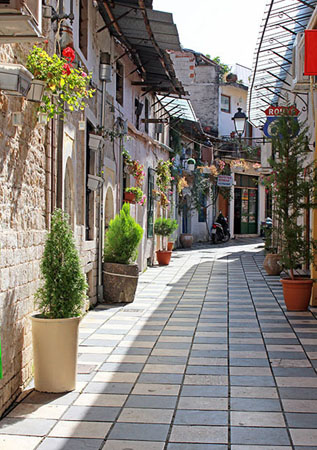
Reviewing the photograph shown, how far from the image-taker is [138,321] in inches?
318


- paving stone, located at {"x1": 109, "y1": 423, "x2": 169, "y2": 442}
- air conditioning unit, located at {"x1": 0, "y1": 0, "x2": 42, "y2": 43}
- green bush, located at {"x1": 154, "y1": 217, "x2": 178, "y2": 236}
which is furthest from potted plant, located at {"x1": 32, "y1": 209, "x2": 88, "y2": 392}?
green bush, located at {"x1": 154, "y1": 217, "x2": 178, "y2": 236}

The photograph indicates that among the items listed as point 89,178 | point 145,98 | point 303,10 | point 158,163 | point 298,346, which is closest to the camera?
point 298,346

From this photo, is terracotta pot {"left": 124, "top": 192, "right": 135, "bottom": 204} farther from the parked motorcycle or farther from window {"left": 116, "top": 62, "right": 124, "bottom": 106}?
the parked motorcycle

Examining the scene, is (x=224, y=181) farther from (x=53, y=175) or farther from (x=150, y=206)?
(x=53, y=175)

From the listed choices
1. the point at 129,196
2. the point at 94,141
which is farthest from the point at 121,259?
the point at 129,196

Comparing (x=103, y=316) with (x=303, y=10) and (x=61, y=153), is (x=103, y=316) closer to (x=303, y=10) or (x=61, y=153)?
(x=61, y=153)

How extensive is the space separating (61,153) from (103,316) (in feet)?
9.00

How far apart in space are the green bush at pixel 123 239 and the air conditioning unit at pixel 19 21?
211 inches

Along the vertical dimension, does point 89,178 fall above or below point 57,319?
above

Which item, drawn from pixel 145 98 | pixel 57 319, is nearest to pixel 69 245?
pixel 57 319

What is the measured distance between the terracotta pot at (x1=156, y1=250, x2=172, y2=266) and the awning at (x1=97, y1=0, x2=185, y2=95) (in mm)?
5017

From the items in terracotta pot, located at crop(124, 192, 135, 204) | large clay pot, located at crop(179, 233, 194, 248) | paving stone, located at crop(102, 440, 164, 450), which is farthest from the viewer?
large clay pot, located at crop(179, 233, 194, 248)


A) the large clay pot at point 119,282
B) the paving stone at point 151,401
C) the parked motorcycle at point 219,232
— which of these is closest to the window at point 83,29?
the large clay pot at point 119,282

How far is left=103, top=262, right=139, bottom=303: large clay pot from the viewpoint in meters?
9.49
